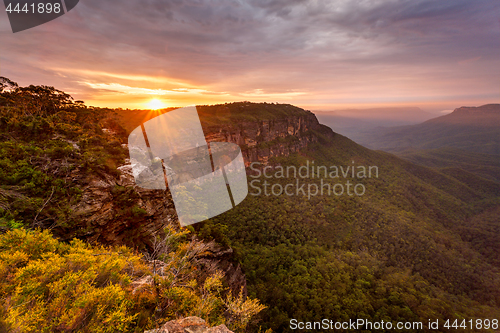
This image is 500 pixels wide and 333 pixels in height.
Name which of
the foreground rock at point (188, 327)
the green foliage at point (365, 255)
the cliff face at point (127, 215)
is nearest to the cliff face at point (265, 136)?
the green foliage at point (365, 255)

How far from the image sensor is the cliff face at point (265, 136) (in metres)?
57.6

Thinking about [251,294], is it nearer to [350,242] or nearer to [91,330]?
[91,330]

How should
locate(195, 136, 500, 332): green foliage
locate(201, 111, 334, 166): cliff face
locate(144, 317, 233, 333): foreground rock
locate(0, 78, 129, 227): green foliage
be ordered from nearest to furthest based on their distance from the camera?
locate(144, 317, 233, 333): foreground rock → locate(0, 78, 129, 227): green foliage → locate(195, 136, 500, 332): green foliage → locate(201, 111, 334, 166): cliff face

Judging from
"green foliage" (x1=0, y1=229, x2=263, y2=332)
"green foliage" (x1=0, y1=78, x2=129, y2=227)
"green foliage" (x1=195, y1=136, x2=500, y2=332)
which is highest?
"green foliage" (x1=0, y1=78, x2=129, y2=227)

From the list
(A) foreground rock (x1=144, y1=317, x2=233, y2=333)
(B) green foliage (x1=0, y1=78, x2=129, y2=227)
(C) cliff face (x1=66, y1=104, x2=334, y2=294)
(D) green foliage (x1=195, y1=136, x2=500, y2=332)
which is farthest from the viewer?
(D) green foliage (x1=195, y1=136, x2=500, y2=332)

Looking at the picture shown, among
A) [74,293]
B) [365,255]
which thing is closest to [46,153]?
[74,293]

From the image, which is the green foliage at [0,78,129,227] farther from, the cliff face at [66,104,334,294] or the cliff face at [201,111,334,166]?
the cliff face at [201,111,334,166]

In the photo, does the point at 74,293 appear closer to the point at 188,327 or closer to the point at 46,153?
the point at 188,327

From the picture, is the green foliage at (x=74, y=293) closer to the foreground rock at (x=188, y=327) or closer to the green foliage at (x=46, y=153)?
the foreground rock at (x=188, y=327)

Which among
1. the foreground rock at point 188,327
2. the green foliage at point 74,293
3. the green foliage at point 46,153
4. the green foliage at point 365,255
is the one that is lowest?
the green foliage at point 365,255

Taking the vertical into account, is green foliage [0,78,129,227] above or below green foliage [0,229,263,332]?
above

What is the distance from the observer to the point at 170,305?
7.79 m

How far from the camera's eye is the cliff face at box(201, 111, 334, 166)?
57575 millimetres

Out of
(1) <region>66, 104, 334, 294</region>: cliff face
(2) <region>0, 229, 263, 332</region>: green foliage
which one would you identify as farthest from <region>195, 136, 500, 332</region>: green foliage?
(2) <region>0, 229, 263, 332</region>: green foliage
